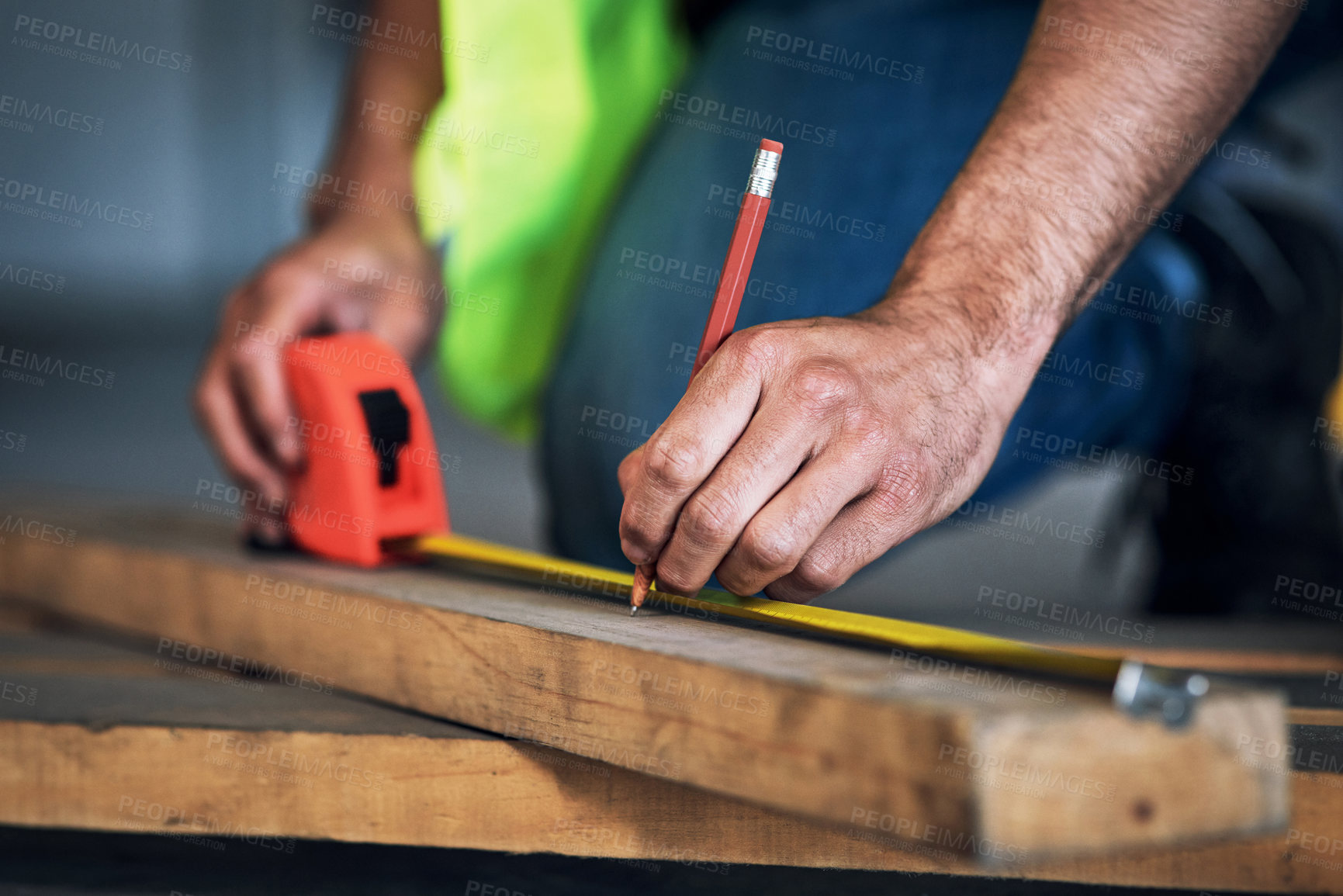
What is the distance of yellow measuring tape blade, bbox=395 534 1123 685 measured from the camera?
30.3 inches

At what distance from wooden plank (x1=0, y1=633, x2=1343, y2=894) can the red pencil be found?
0.23m

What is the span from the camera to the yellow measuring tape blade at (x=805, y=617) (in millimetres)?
769

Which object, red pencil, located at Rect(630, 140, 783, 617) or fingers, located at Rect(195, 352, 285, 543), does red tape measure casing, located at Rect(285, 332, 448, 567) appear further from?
red pencil, located at Rect(630, 140, 783, 617)

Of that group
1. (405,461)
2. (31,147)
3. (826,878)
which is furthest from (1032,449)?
(31,147)

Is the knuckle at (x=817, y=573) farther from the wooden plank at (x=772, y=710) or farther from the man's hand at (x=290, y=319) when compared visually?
the man's hand at (x=290, y=319)

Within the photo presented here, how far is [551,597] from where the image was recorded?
114cm

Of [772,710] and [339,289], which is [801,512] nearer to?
[772,710]

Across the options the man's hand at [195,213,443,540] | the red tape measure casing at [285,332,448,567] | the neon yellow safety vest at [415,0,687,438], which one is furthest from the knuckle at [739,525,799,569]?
the neon yellow safety vest at [415,0,687,438]

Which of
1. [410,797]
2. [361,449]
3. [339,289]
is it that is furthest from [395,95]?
[410,797]

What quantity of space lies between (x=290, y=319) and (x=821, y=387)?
1025mm

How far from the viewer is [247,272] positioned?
884 cm

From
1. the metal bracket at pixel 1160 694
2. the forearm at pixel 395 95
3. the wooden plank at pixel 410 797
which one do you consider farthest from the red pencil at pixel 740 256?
the forearm at pixel 395 95

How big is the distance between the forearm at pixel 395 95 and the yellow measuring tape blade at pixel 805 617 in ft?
2.77

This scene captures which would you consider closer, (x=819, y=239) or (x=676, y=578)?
(x=676, y=578)
